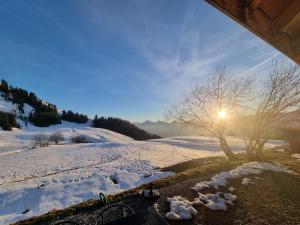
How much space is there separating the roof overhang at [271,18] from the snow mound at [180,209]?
4831 mm

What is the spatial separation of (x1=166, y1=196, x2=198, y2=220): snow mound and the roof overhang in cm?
483

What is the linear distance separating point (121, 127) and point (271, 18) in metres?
124

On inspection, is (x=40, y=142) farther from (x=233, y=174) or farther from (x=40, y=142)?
(x=233, y=174)

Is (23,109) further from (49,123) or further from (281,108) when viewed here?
(281,108)

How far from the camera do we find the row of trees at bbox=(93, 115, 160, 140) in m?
113

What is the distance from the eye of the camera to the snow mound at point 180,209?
5.55m

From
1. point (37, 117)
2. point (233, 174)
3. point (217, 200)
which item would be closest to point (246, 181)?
point (233, 174)

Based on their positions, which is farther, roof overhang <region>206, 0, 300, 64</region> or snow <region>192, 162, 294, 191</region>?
snow <region>192, 162, 294, 191</region>

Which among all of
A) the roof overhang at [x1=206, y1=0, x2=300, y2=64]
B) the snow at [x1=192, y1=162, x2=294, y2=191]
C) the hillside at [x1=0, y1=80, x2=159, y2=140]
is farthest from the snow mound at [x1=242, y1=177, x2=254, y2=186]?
the hillside at [x1=0, y1=80, x2=159, y2=140]

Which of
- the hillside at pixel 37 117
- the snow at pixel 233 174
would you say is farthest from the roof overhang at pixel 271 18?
the hillside at pixel 37 117

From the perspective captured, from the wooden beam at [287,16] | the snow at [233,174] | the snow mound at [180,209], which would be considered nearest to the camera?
the wooden beam at [287,16]

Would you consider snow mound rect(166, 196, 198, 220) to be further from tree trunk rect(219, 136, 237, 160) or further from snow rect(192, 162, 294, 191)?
tree trunk rect(219, 136, 237, 160)

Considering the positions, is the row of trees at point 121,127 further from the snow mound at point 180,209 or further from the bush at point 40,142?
the snow mound at point 180,209

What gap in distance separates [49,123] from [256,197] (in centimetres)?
13182
